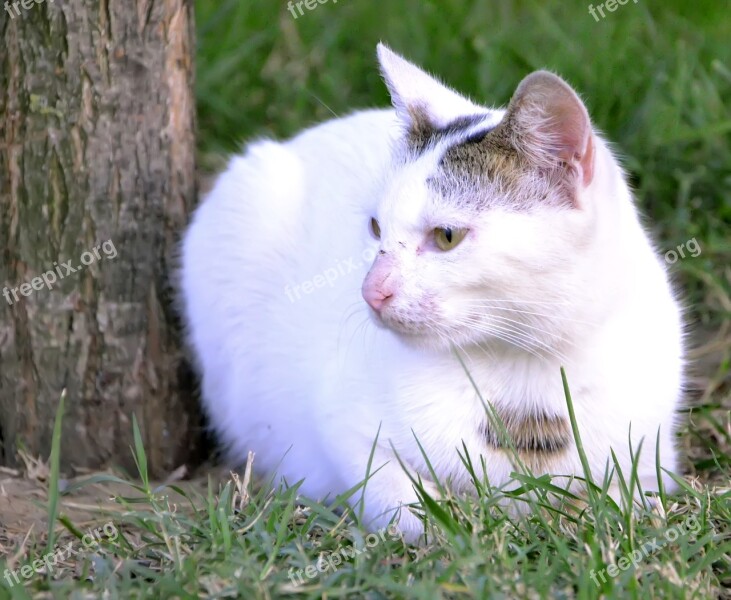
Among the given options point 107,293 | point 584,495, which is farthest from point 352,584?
point 107,293

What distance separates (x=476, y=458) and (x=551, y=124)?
2.62ft

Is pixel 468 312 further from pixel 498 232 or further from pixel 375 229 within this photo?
pixel 375 229

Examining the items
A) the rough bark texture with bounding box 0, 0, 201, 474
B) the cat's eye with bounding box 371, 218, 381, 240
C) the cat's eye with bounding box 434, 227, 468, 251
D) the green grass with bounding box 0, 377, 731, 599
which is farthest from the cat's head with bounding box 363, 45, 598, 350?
the rough bark texture with bounding box 0, 0, 201, 474

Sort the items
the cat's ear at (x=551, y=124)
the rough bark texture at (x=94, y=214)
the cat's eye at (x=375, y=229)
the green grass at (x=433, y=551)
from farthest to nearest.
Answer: the rough bark texture at (x=94, y=214)
the cat's eye at (x=375, y=229)
the cat's ear at (x=551, y=124)
the green grass at (x=433, y=551)

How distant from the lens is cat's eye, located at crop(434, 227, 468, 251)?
87.7 inches

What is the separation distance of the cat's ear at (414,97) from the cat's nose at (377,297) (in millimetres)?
538

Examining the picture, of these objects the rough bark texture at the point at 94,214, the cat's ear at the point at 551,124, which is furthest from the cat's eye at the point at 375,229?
the rough bark texture at the point at 94,214

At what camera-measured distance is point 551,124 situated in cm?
221

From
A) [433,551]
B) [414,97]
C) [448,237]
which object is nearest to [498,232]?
[448,237]

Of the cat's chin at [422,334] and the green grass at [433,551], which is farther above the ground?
the cat's chin at [422,334]

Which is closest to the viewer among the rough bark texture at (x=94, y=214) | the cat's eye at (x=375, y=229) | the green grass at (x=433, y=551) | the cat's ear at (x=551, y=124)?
the green grass at (x=433, y=551)

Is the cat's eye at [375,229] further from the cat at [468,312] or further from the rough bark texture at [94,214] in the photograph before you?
the rough bark texture at [94,214]

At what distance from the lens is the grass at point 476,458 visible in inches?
80.7

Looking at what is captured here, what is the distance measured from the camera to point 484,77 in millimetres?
4121
